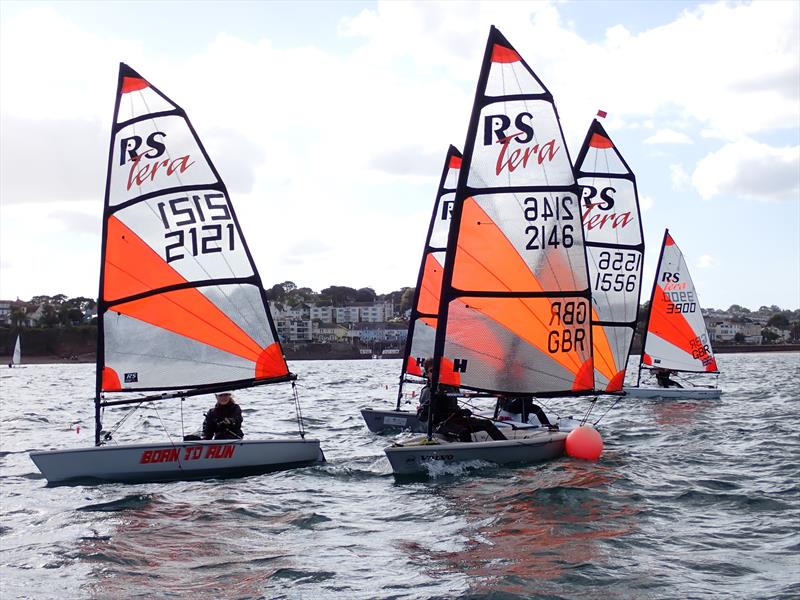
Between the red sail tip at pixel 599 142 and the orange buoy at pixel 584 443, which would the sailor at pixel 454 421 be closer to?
the orange buoy at pixel 584 443

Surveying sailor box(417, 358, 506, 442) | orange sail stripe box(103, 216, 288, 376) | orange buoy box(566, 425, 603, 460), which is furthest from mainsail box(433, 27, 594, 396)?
orange sail stripe box(103, 216, 288, 376)

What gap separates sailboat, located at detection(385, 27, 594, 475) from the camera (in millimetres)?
14125

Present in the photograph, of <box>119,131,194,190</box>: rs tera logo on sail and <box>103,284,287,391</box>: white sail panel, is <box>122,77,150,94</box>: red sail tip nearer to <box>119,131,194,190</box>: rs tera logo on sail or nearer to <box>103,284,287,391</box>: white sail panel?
<box>119,131,194,190</box>: rs tera logo on sail

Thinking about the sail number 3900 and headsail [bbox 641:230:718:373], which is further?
headsail [bbox 641:230:718:373]

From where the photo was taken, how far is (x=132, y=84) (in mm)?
14250

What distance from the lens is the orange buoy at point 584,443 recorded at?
13992 millimetres

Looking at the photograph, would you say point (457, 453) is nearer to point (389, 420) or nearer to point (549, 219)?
point (549, 219)

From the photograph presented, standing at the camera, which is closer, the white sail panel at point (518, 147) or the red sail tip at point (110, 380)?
the red sail tip at point (110, 380)

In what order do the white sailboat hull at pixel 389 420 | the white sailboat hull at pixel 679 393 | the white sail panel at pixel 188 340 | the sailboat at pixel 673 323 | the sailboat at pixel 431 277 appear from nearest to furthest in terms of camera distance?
the white sail panel at pixel 188 340
the white sailboat hull at pixel 389 420
the sailboat at pixel 431 277
the white sailboat hull at pixel 679 393
the sailboat at pixel 673 323

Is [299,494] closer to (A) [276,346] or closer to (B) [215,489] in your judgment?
(B) [215,489]

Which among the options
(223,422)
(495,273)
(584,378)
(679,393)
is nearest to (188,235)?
(223,422)

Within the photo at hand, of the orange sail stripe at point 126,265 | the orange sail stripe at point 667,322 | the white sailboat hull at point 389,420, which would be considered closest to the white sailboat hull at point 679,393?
the orange sail stripe at point 667,322

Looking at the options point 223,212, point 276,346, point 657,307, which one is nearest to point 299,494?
point 276,346

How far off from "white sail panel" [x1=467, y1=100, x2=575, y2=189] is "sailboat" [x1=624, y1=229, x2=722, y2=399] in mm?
18519
